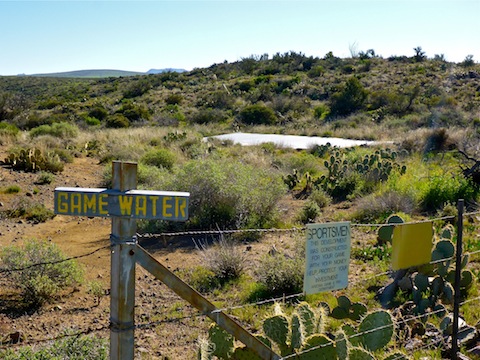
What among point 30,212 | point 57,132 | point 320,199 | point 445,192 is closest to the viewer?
point 445,192

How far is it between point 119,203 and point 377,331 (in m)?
2.59

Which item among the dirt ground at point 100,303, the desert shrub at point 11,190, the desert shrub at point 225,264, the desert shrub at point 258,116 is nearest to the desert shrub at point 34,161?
the desert shrub at point 11,190

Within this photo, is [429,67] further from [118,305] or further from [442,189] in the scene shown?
[118,305]

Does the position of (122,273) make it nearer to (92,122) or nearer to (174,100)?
(92,122)

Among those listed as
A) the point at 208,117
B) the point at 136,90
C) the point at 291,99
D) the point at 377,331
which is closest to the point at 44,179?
the point at 377,331

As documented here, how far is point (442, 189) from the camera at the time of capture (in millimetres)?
11695

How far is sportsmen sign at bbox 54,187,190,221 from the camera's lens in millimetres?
3227

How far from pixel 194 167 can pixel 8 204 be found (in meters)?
4.93

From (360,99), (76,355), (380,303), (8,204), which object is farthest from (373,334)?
(360,99)

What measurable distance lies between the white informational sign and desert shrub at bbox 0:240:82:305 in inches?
152

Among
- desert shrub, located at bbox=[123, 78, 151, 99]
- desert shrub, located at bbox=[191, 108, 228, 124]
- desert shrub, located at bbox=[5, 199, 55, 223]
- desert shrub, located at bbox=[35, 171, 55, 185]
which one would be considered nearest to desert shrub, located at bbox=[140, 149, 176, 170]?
desert shrub, located at bbox=[35, 171, 55, 185]

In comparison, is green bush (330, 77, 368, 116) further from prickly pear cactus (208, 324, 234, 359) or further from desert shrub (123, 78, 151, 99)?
prickly pear cactus (208, 324, 234, 359)

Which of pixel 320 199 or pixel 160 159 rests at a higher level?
pixel 160 159

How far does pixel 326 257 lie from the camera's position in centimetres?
403
